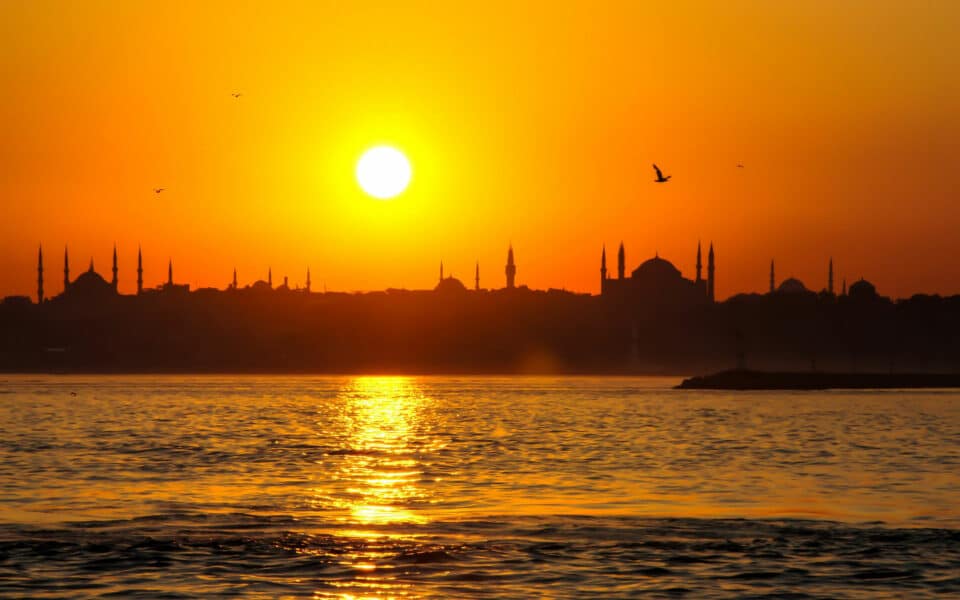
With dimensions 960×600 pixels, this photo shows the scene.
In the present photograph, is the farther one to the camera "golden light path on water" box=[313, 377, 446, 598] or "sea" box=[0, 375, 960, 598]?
"golden light path on water" box=[313, 377, 446, 598]

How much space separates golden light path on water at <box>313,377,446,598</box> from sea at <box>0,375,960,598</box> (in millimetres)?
129

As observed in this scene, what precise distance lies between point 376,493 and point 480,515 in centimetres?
747

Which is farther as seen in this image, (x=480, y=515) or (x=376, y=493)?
(x=376, y=493)

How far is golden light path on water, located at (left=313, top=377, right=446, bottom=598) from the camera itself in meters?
28.6

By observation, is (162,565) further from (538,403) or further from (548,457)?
(538,403)

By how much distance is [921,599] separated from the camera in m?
25.9

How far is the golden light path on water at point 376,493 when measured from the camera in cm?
2856

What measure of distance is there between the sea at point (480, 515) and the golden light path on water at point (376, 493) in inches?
5.1

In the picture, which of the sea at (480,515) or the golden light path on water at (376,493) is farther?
the golden light path on water at (376,493)

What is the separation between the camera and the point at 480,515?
3738 centimetres

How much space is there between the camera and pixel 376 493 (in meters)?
44.2

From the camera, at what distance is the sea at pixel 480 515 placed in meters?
27.5

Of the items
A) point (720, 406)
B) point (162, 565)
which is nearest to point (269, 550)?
point (162, 565)

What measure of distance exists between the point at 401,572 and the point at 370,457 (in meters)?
33.8
